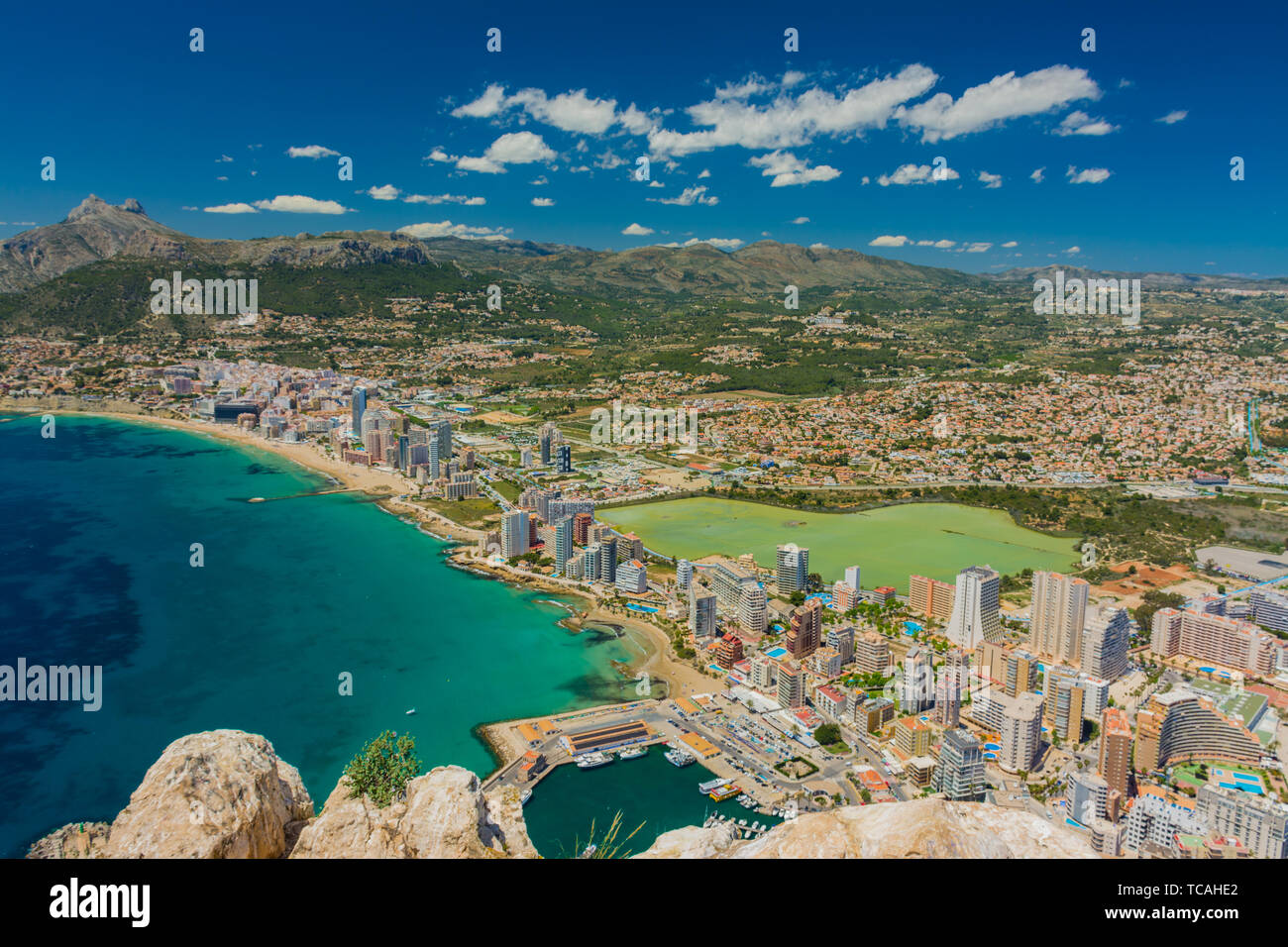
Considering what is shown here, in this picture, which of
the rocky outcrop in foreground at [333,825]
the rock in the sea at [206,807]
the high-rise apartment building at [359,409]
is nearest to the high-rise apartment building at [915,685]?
the rocky outcrop in foreground at [333,825]

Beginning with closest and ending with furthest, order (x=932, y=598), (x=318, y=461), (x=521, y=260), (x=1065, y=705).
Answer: (x=1065, y=705), (x=932, y=598), (x=318, y=461), (x=521, y=260)

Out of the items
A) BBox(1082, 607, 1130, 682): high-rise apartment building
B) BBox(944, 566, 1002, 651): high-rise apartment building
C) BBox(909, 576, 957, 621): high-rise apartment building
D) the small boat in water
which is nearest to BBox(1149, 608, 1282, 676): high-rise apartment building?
BBox(1082, 607, 1130, 682): high-rise apartment building

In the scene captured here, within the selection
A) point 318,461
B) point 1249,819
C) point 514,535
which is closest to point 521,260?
point 318,461

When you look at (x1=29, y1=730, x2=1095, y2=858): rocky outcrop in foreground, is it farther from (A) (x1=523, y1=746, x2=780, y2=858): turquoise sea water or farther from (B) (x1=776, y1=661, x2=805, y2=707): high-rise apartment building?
(B) (x1=776, y1=661, x2=805, y2=707): high-rise apartment building

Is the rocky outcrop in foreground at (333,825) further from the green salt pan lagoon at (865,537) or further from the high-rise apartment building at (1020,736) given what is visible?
the green salt pan lagoon at (865,537)

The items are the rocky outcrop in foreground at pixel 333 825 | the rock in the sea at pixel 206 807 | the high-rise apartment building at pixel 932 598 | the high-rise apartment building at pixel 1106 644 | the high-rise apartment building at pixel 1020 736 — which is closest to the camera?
the rocky outcrop in foreground at pixel 333 825

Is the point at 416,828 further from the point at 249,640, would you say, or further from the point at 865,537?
the point at 865,537
